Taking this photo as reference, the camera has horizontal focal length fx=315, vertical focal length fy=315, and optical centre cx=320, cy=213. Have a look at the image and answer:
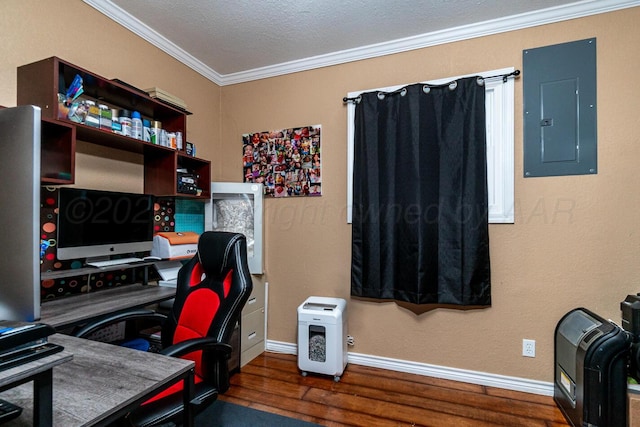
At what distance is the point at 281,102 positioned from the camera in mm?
3002

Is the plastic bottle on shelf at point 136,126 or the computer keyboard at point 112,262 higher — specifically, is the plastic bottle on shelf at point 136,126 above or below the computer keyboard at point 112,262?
above

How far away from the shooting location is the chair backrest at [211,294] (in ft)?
4.77

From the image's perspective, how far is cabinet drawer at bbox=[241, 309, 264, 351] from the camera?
2672 mm

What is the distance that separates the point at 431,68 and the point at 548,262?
5.59 feet

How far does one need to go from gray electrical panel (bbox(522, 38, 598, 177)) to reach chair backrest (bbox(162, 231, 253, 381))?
2.11 meters

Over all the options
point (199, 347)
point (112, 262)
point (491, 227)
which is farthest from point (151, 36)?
point (491, 227)

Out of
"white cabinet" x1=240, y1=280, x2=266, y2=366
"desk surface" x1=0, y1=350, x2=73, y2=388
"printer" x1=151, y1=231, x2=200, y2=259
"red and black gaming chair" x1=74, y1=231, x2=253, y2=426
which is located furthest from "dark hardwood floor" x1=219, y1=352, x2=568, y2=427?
"desk surface" x1=0, y1=350, x2=73, y2=388

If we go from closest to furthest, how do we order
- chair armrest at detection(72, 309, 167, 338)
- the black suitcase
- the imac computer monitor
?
chair armrest at detection(72, 309, 167, 338) < the black suitcase < the imac computer monitor

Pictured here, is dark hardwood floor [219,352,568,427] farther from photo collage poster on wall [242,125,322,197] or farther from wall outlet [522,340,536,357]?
Result: photo collage poster on wall [242,125,322,197]

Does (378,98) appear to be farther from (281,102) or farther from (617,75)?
(617,75)

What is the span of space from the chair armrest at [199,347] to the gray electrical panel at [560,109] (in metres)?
2.30

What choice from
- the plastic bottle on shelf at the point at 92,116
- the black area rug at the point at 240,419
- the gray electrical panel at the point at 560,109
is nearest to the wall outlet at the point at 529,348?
the gray electrical panel at the point at 560,109

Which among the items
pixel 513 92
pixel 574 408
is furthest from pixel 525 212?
pixel 574 408

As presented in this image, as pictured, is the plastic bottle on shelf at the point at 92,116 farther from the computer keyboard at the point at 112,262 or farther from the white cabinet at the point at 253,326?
the white cabinet at the point at 253,326
